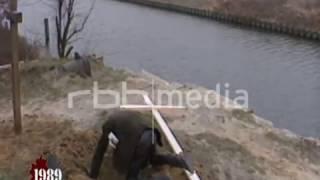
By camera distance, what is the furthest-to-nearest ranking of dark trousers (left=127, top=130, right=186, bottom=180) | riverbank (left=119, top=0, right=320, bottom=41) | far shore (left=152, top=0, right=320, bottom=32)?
far shore (left=152, top=0, right=320, bottom=32) < riverbank (left=119, top=0, right=320, bottom=41) < dark trousers (left=127, top=130, right=186, bottom=180)

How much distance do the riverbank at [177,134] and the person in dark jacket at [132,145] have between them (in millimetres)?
626

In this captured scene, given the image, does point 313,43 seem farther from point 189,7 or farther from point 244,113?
point 244,113

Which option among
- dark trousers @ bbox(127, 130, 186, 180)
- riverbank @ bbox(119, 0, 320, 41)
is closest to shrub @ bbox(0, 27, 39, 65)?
dark trousers @ bbox(127, 130, 186, 180)

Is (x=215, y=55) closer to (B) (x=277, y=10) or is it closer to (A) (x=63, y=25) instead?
(A) (x=63, y=25)

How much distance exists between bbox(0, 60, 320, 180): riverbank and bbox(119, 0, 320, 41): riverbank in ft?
66.8

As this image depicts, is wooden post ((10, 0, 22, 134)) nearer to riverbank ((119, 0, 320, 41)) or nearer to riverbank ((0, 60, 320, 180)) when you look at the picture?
riverbank ((0, 60, 320, 180))

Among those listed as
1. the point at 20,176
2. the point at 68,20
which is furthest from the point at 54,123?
the point at 68,20

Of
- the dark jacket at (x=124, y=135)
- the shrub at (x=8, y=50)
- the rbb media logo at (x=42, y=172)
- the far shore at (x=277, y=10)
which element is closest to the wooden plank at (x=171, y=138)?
the dark jacket at (x=124, y=135)

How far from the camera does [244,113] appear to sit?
9.70 metres

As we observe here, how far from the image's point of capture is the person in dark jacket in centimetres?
532

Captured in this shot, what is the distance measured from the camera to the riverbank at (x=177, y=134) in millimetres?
6676

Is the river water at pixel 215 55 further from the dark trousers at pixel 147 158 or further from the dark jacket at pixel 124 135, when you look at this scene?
the dark jacket at pixel 124 135

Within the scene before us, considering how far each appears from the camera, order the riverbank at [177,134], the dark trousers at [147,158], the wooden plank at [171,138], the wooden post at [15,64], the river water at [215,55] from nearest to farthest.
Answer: the dark trousers at [147,158] < the wooden plank at [171,138] < the wooden post at [15,64] < the riverbank at [177,134] < the river water at [215,55]

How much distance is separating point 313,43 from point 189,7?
979 cm
